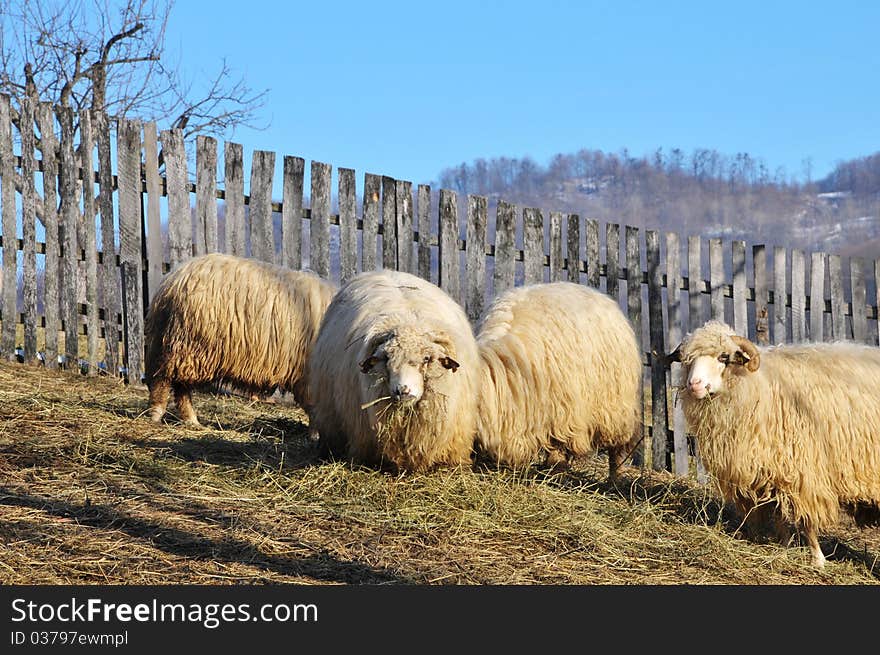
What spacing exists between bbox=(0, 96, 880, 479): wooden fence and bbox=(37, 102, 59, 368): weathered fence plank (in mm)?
14

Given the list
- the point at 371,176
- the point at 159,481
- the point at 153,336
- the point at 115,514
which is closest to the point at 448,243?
the point at 371,176

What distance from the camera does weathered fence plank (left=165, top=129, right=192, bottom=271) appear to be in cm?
951

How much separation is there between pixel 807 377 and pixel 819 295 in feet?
13.8

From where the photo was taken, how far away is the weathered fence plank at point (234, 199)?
31.1 ft

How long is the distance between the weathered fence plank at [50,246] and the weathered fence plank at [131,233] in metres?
0.73

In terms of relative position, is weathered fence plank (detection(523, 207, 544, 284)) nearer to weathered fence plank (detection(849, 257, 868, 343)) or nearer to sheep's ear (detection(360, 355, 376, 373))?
weathered fence plank (detection(849, 257, 868, 343))

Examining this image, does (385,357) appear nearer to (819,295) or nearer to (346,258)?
(346,258)

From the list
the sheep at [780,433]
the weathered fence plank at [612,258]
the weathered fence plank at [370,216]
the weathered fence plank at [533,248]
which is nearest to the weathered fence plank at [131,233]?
the weathered fence plank at [370,216]

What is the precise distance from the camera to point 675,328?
1001 centimetres

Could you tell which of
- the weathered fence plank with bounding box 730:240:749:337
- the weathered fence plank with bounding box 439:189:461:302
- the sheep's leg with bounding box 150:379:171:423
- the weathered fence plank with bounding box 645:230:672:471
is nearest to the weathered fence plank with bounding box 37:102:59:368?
the sheep's leg with bounding box 150:379:171:423

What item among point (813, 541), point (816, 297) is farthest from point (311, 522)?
point (816, 297)

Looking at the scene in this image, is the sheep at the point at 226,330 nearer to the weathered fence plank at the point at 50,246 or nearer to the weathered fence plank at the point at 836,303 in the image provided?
the weathered fence plank at the point at 50,246

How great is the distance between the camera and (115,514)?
5.24 meters

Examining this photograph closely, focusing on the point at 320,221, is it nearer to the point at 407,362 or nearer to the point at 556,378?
the point at 556,378
